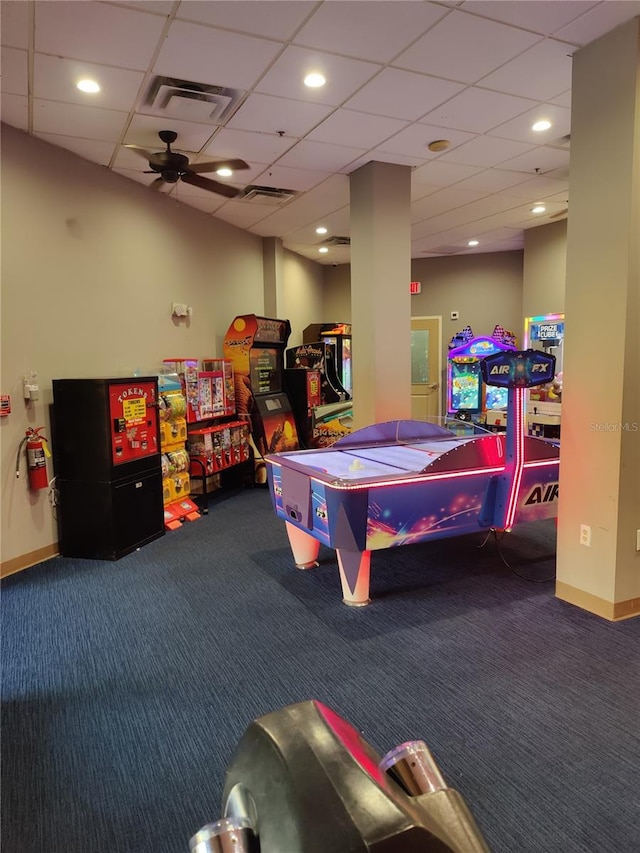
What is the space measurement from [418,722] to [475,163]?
15.4 feet

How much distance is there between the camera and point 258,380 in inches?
261

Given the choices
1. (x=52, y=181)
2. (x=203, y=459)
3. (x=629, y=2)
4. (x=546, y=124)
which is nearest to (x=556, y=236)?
(x=546, y=124)

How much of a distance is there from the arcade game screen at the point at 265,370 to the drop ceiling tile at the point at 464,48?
3.66m

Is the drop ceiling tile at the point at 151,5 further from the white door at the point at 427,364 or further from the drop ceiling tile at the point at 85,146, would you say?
the white door at the point at 427,364

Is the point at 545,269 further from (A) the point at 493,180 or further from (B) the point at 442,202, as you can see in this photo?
(A) the point at 493,180

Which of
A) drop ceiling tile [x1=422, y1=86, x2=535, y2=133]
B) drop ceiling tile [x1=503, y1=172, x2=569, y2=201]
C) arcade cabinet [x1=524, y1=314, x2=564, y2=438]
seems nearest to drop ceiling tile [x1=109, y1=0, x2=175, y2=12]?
drop ceiling tile [x1=422, y1=86, x2=535, y2=133]

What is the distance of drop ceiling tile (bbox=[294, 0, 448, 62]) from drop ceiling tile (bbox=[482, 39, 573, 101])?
718 mm

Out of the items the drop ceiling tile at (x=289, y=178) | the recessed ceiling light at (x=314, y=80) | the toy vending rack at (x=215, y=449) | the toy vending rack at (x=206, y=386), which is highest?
the drop ceiling tile at (x=289, y=178)

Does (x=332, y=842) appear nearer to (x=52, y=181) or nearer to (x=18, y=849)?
(x=18, y=849)

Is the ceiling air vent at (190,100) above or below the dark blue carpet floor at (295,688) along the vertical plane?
above

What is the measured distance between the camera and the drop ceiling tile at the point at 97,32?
8.72 feet

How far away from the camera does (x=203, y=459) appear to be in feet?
18.2

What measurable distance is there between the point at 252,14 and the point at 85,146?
2185 mm

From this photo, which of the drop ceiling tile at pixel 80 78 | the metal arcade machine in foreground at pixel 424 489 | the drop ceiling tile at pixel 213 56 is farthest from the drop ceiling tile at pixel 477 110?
the drop ceiling tile at pixel 80 78
